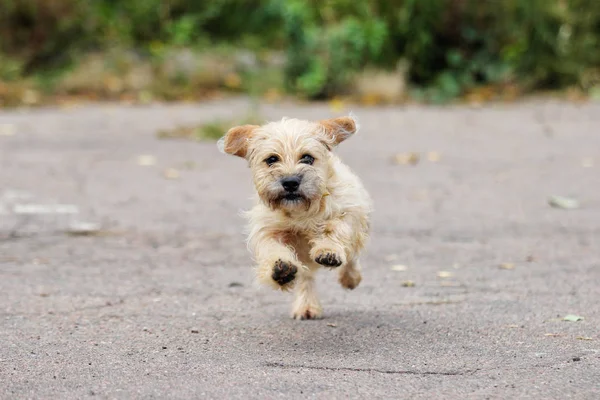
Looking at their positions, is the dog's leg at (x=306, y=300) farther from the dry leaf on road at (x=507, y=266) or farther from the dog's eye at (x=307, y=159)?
the dry leaf on road at (x=507, y=266)

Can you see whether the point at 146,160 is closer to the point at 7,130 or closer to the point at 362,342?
the point at 7,130

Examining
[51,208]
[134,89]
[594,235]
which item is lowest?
[134,89]

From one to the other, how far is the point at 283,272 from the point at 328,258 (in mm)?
251

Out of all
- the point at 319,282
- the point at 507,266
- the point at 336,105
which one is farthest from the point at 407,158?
the point at 319,282

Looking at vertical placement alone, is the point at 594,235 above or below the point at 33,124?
above

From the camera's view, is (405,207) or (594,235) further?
(405,207)

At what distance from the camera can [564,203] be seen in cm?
1010

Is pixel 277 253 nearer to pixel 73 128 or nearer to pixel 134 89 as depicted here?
pixel 73 128

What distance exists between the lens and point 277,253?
563 cm

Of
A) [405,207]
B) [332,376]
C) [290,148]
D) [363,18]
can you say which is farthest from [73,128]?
[332,376]

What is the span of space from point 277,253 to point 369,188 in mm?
5636

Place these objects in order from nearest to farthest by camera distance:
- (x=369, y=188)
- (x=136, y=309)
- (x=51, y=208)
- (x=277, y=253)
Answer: (x=277, y=253), (x=136, y=309), (x=51, y=208), (x=369, y=188)

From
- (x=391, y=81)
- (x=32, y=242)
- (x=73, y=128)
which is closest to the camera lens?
(x=32, y=242)

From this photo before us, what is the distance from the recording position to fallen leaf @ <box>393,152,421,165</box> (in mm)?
12617
